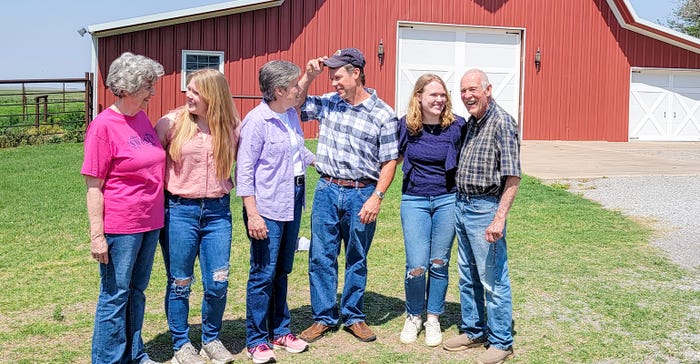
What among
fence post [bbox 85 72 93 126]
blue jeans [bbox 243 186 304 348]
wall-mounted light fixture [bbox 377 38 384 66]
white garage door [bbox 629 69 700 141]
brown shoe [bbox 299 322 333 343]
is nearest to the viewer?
blue jeans [bbox 243 186 304 348]

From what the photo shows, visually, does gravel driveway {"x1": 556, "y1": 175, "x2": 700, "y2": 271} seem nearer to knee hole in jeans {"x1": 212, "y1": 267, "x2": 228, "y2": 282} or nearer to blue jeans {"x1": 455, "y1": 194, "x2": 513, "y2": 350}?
blue jeans {"x1": 455, "y1": 194, "x2": 513, "y2": 350}

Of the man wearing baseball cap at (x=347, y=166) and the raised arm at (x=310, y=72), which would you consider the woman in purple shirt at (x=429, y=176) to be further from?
the raised arm at (x=310, y=72)

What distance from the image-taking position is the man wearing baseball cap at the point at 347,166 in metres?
4.42

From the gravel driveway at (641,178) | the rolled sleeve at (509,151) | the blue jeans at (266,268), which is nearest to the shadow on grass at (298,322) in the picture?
the blue jeans at (266,268)

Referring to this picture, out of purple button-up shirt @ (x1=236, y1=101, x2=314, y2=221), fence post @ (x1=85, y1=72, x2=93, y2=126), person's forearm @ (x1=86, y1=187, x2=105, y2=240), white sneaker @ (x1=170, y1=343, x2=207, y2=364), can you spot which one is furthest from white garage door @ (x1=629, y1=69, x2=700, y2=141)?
person's forearm @ (x1=86, y1=187, x2=105, y2=240)

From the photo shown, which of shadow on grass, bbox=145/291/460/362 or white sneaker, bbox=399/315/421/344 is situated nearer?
shadow on grass, bbox=145/291/460/362

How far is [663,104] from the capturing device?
19016 mm

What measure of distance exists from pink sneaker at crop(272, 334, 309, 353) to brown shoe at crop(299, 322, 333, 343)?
0.12m

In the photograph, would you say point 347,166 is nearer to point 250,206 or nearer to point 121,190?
point 250,206

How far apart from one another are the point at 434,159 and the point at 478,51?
1370 cm

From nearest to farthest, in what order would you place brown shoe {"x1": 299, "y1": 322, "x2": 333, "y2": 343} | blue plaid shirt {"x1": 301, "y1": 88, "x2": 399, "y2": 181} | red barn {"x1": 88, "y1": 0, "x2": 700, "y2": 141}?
blue plaid shirt {"x1": 301, "y1": 88, "x2": 399, "y2": 181} → brown shoe {"x1": 299, "y1": 322, "x2": 333, "y2": 343} → red barn {"x1": 88, "y1": 0, "x2": 700, "y2": 141}

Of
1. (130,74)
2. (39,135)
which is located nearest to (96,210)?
(130,74)

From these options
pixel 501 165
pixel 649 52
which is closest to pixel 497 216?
pixel 501 165

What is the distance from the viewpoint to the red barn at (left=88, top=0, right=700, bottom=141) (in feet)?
51.9
